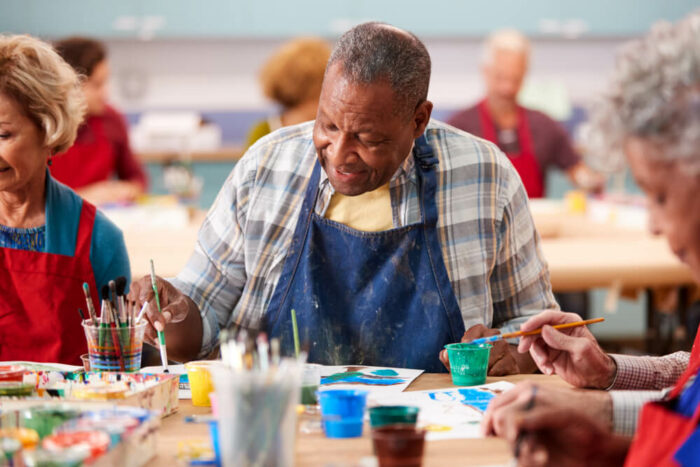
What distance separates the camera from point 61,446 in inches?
46.0

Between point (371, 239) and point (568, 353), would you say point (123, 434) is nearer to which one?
point (568, 353)

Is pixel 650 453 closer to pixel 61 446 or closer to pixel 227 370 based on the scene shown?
pixel 227 370

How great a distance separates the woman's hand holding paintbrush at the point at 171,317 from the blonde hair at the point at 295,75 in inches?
82.0

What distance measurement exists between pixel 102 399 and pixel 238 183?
0.89 meters

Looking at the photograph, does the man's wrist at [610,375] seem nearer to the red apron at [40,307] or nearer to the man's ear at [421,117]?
the man's ear at [421,117]

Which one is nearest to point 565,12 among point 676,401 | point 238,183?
point 238,183

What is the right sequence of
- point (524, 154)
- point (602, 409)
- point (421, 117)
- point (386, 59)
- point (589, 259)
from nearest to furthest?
point (602, 409), point (386, 59), point (421, 117), point (589, 259), point (524, 154)

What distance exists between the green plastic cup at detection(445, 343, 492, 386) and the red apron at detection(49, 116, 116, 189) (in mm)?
3809

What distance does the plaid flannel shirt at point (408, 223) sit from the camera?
7.08ft

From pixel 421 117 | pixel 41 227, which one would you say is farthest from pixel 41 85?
pixel 421 117

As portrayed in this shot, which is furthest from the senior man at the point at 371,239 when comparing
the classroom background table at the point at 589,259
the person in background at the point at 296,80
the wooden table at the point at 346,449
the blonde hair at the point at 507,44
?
the blonde hair at the point at 507,44

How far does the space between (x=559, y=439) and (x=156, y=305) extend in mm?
1051

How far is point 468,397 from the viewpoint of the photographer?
5.53ft

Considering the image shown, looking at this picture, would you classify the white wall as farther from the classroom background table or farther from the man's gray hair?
the man's gray hair
